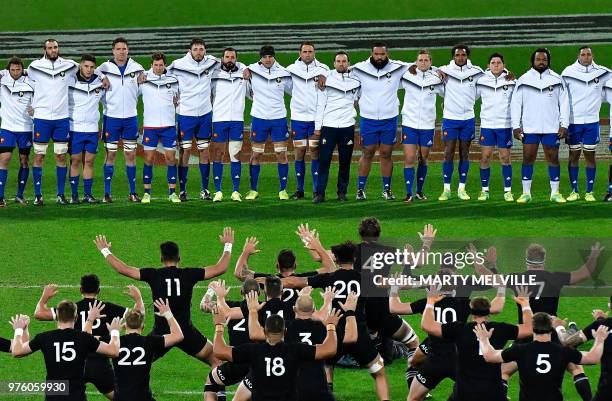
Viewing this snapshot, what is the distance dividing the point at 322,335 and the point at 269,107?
999 cm

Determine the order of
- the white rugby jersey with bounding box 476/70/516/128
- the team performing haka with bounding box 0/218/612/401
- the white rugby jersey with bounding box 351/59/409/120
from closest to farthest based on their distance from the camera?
the team performing haka with bounding box 0/218/612/401 < the white rugby jersey with bounding box 351/59/409/120 < the white rugby jersey with bounding box 476/70/516/128

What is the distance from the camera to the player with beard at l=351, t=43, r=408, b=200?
2148 centimetres

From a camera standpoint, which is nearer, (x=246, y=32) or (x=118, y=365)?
(x=118, y=365)

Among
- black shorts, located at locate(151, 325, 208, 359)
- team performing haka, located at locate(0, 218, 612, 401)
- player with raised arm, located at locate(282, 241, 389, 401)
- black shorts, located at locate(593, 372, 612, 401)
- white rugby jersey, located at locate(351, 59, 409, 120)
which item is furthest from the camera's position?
white rugby jersey, located at locate(351, 59, 409, 120)

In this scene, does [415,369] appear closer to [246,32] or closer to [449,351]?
[449,351]

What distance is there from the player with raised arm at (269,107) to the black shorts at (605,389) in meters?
10.5

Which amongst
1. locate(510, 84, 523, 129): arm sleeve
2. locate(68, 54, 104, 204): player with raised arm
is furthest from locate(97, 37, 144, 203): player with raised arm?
locate(510, 84, 523, 129): arm sleeve

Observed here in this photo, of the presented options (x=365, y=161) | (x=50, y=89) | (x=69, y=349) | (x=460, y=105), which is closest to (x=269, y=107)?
(x=365, y=161)

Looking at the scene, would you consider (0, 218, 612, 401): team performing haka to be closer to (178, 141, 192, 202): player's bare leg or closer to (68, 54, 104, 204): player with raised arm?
(178, 141, 192, 202): player's bare leg

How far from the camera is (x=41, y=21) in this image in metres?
38.7

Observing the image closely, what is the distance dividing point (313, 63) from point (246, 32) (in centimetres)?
1511

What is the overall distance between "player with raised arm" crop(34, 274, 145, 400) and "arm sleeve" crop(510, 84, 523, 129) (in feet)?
32.2

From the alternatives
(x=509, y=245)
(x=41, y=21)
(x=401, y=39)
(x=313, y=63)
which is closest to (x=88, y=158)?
(x=313, y=63)

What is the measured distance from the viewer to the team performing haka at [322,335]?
11570 mm
